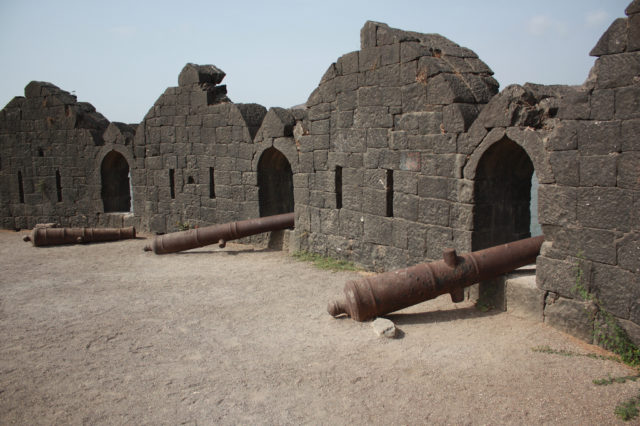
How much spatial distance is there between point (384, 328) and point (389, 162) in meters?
3.10

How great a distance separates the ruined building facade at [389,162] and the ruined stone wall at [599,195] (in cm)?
1

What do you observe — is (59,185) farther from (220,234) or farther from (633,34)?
(633,34)

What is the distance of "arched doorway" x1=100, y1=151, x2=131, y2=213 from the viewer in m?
13.9

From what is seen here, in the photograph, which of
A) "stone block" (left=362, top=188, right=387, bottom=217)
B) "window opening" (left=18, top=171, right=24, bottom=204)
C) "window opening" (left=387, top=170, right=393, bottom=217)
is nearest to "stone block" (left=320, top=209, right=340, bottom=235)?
"stone block" (left=362, top=188, right=387, bottom=217)

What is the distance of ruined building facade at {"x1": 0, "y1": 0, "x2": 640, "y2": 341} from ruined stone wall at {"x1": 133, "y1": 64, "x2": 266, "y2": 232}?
0.04m

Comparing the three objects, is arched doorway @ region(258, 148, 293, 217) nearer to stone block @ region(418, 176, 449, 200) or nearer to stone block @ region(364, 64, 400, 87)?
stone block @ region(364, 64, 400, 87)

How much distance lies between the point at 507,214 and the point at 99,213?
35.3ft

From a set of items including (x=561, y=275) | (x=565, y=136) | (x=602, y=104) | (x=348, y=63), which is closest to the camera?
(x=602, y=104)

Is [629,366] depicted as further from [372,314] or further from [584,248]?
[372,314]

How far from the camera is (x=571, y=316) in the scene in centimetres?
549

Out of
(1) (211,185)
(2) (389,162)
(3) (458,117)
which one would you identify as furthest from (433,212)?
(1) (211,185)

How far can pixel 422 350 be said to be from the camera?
17.6ft

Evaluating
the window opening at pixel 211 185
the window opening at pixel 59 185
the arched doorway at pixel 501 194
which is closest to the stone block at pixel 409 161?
the arched doorway at pixel 501 194

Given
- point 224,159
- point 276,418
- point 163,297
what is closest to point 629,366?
point 276,418
